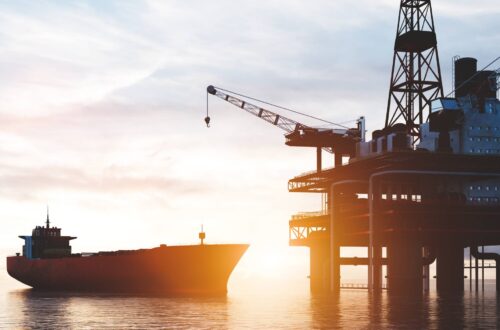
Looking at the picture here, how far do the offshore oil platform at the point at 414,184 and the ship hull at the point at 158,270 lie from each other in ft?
64.2

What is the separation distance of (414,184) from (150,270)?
39.6 metres

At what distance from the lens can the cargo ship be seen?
85875mm

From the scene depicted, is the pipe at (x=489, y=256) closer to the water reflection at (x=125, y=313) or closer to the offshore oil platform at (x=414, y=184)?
the offshore oil platform at (x=414, y=184)

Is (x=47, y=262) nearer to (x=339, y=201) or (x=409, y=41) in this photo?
(x=339, y=201)

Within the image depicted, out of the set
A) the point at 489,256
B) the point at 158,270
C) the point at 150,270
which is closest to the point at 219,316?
the point at 158,270

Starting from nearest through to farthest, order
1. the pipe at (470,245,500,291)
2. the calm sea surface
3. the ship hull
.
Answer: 1. the calm sea surface
2. the ship hull
3. the pipe at (470,245,500,291)

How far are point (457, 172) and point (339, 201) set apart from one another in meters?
17.2

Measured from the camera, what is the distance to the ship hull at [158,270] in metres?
85.8

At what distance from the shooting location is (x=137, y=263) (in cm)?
8969

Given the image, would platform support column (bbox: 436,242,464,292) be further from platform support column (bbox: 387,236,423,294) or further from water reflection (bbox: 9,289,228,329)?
water reflection (bbox: 9,289,228,329)

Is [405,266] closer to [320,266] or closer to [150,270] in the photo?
[150,270]

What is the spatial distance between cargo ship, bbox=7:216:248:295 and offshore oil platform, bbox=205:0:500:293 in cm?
1973

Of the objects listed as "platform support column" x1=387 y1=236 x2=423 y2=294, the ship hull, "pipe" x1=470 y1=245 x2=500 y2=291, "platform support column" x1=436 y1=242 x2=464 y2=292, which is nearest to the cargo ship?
the ship hull

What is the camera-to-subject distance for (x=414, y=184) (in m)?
108
